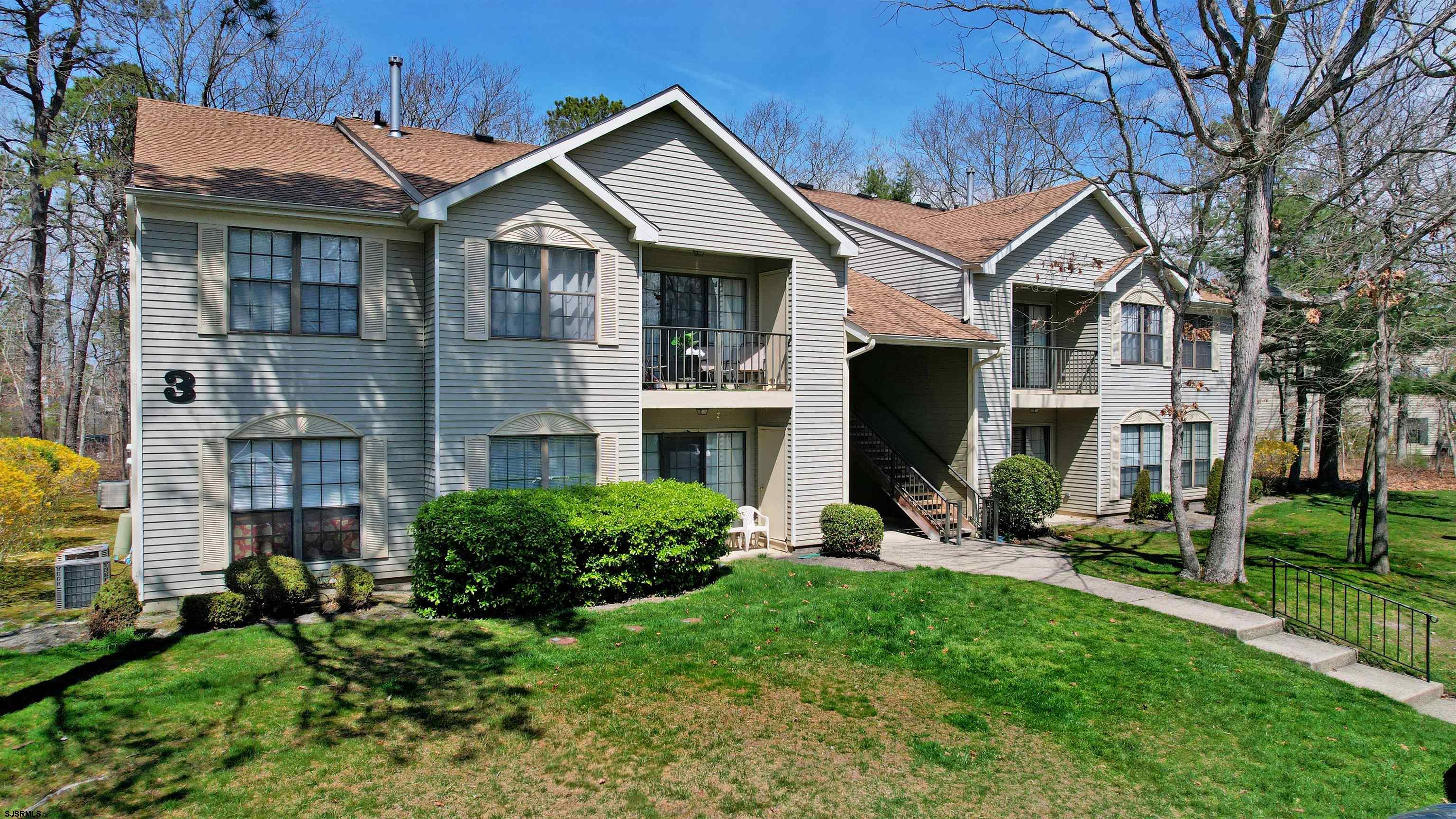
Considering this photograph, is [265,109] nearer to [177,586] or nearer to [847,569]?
[177,586]

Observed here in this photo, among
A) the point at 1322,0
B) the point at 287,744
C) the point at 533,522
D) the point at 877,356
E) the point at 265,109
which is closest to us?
the point at 287,744

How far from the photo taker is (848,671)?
28.3 feet

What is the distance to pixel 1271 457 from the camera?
24344 mm

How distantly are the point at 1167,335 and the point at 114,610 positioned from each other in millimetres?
22763

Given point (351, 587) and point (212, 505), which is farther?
point (212, 505)

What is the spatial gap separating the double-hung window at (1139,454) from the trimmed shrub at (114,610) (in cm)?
2023

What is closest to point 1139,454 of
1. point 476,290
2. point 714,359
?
point 714,359

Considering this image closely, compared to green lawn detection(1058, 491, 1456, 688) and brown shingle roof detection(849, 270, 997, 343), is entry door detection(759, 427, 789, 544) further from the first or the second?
green lawn detection(1058, 491, 1456, 688)

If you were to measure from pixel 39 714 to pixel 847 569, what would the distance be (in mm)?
9872

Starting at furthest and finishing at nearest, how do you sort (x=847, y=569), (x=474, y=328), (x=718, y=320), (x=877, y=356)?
(x=877, y=356)
(x=718, y=320)
(x=847, y=569)
(x=474, y=328)

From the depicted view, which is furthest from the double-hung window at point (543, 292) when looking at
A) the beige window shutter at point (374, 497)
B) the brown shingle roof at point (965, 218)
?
the brown shingle roof at point (965, 218)

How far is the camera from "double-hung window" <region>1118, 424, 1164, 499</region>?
21000 millimetres

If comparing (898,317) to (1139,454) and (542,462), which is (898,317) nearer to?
(542,462)

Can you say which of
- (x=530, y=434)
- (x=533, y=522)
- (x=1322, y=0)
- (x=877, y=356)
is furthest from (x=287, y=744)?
(x=877, y=356)
